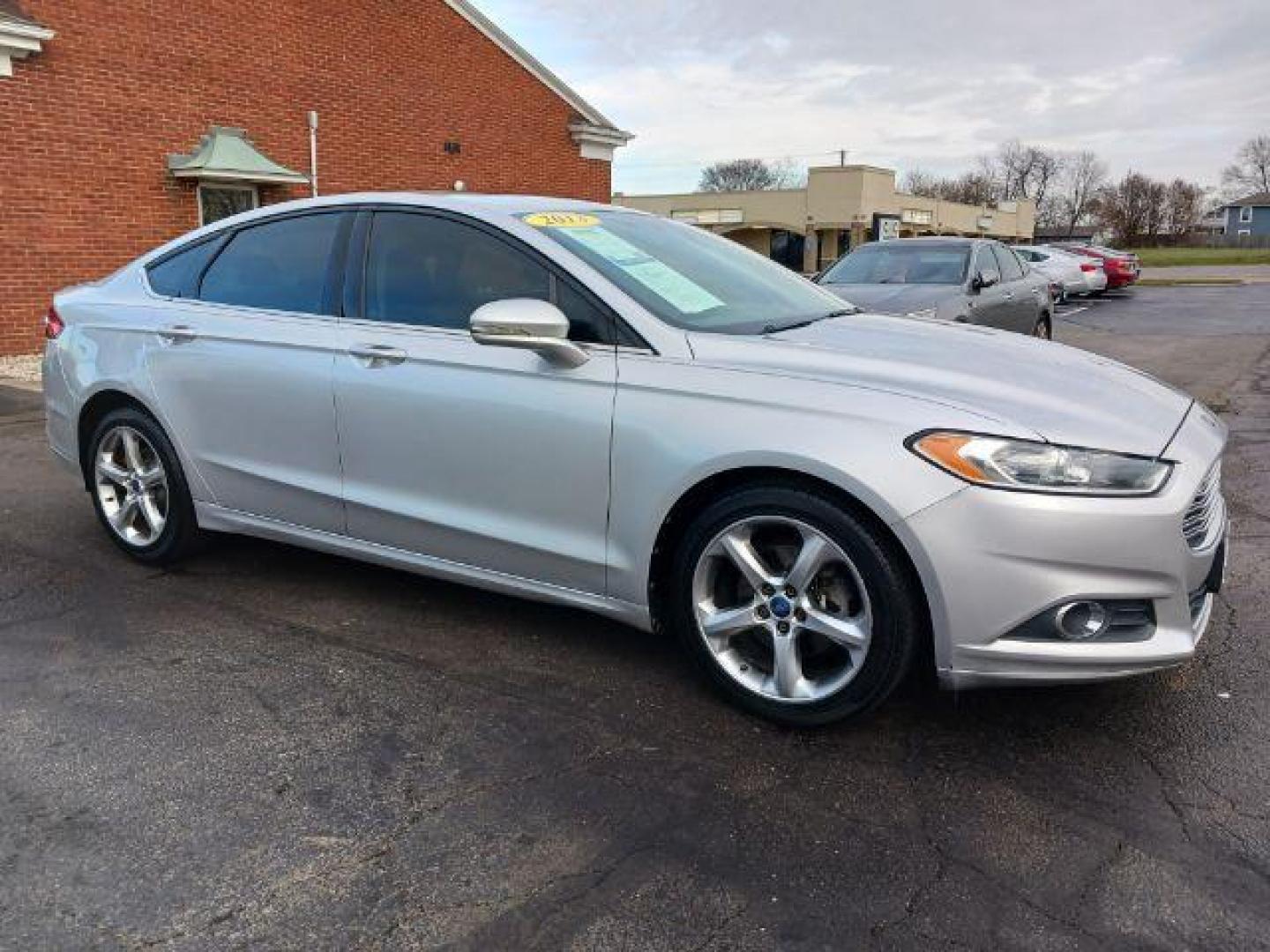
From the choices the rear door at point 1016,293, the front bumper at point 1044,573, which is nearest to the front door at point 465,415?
the front bumper at point 1044,573

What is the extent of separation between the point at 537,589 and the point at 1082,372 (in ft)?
6.42

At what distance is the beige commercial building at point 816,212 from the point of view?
4503cm

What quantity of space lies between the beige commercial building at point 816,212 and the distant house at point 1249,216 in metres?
74.0

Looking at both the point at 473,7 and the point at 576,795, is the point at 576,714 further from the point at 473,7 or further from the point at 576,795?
the point at 473,7

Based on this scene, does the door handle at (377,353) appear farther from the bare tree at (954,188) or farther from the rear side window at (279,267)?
the bare tree at (954,188)

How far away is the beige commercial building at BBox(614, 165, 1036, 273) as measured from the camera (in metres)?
45.0

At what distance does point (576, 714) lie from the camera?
3271 millimetres

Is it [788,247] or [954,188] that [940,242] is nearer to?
[788,247]

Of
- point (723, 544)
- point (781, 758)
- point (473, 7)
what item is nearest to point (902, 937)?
point (781, 758)

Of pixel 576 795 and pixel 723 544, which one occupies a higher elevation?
pixel 723 544

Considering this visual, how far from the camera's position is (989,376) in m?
3.16

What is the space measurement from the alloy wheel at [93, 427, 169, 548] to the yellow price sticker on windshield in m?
2.08

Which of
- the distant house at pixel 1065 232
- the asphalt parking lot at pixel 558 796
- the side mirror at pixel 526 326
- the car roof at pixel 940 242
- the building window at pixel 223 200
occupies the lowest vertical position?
the asphalt parking lot at pixel 558 796

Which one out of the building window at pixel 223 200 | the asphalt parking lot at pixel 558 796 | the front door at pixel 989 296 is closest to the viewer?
the asphalt parking lot at pixel 558 796
